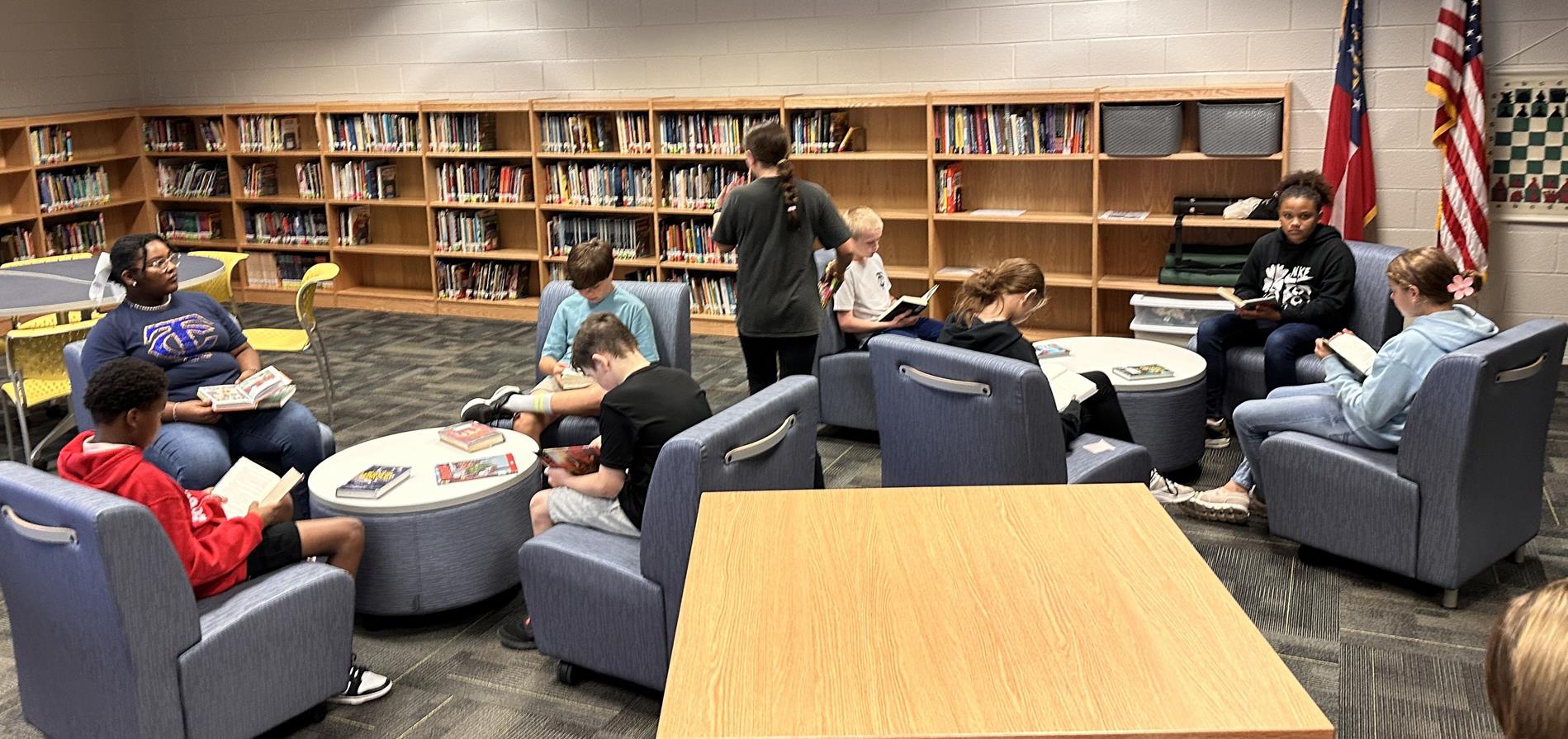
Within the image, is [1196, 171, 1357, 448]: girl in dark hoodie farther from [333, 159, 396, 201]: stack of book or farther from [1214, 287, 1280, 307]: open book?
[333, 159, 396, 201]: stack of book

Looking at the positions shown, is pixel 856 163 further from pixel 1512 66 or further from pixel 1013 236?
pixel 1512 66

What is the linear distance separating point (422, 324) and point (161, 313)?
4206mm

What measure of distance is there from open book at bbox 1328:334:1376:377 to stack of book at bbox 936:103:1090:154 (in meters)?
2.96

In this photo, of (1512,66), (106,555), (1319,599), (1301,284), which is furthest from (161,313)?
(1512,66)

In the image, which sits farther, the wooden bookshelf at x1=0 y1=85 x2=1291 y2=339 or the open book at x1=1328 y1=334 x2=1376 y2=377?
the wooden bookshelf at x1=0 y1=85 x2=1291 y2=339

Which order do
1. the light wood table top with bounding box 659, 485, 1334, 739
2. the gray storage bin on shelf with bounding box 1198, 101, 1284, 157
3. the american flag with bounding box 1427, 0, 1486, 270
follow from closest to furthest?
the light wood table top with bounding box 659, 485, 1334, 739
the american flag with bounding box 1427, 0, 1486, 270
the gray storage bin on shelf with bounding box 1198, 101, 1284, 157

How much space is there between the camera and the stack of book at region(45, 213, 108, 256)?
938 centimetres

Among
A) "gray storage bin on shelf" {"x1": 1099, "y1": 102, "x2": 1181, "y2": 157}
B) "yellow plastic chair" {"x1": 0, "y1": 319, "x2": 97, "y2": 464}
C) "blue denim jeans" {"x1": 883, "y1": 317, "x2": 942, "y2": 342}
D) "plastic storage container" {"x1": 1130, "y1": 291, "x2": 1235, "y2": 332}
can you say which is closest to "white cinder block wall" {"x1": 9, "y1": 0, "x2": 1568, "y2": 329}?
"gray storage bin on shelf" {"x1": 1099, "y1": 102, "x2": 1181, "y2": 157}

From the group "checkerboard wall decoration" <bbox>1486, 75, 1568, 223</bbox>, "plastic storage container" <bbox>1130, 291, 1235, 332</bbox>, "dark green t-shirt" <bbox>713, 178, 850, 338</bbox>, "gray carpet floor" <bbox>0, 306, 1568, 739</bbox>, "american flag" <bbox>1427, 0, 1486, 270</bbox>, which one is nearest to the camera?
"gray carpet floor" <bbox>0, 306, 1568, 739</bbox>

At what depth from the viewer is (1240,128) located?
674cm

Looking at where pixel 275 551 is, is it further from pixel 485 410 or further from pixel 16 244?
pixel 16 244

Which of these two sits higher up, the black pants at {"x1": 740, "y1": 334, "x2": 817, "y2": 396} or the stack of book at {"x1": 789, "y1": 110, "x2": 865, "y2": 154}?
the stack of book at {"x1": 789, "y1": 110, "x2": 865, "y2": 154}

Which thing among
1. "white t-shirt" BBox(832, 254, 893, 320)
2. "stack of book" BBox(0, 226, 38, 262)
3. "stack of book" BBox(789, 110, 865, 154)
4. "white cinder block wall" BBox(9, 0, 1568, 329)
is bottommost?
"white t-shirt" BBox(832, 254, 893, 320)

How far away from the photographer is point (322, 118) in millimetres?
9359
